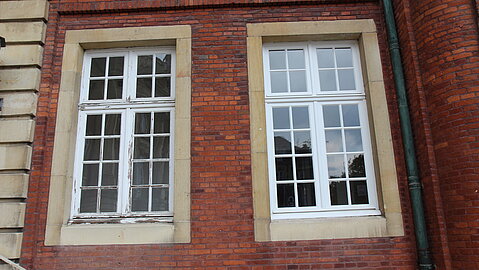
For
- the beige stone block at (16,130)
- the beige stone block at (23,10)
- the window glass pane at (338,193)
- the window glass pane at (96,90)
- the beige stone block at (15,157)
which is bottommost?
the window glass pane at (338,193)

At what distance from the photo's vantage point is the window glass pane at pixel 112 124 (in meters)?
5.47

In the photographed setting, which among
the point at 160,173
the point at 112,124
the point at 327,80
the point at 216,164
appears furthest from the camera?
the point at 327,80

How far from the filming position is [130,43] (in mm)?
5648

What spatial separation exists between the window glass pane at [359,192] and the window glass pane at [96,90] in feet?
12.8

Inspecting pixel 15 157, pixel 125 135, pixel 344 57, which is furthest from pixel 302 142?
pixel 15 157

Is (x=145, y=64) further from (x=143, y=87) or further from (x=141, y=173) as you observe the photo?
(x=141, y=173)

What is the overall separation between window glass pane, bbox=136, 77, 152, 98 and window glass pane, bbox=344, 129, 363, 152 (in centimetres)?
296

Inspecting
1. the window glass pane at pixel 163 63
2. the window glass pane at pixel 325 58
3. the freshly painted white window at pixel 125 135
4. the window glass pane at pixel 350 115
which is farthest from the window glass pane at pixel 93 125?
the window glass pane at pixel 350 115

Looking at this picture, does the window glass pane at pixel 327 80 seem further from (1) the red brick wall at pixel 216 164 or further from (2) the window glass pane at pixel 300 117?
(1) the red brick wall at pixel 216 164

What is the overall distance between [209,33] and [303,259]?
11.3 feet

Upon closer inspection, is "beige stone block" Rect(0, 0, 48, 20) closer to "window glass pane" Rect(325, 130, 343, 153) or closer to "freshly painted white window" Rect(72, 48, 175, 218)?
"freshly painted white window" Rect(72, 48, 175, 218)

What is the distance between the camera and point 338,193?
514 cm

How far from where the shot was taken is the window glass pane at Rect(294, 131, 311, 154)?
17.4 feet

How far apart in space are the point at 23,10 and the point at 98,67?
137 centimetres
